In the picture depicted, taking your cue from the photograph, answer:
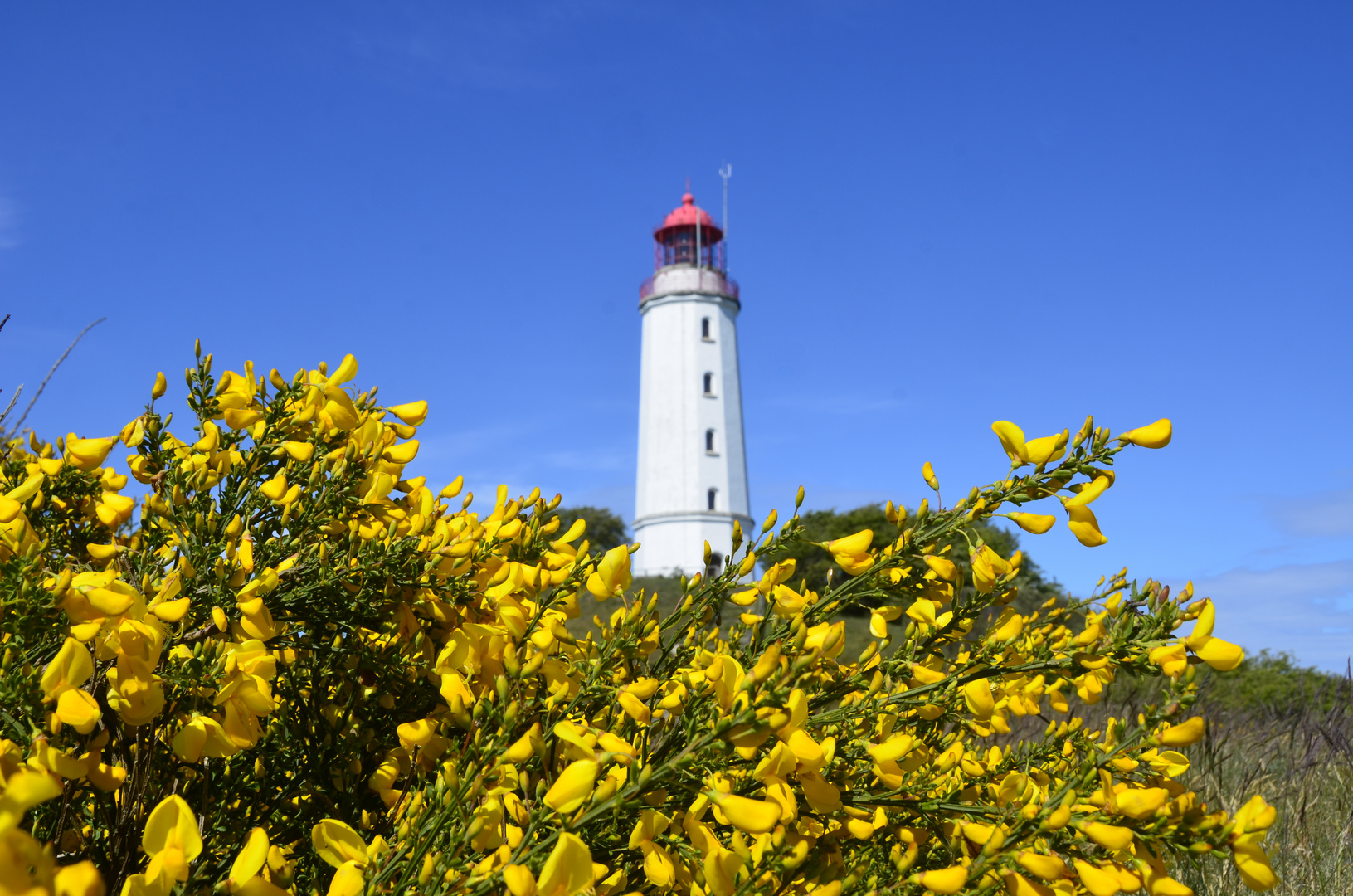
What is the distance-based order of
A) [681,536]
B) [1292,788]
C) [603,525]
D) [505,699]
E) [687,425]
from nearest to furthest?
[505,699] → [1292,788] → [681,536] → [687,425] → [603,525]

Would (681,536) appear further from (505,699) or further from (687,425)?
(505,699)

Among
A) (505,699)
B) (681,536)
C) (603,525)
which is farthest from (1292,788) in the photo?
(603,525)

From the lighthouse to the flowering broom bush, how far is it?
23424mm

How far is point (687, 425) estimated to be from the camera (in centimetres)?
2614

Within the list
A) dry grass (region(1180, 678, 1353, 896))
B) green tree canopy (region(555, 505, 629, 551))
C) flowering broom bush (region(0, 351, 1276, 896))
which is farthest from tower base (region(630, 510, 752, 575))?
flowering broom bush (region(0, 351, 1276, 896))

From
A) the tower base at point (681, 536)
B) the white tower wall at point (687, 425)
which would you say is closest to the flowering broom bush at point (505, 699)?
the white tower wall at point (687, 425)

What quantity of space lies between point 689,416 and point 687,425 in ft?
0.76

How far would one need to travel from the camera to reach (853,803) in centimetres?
159

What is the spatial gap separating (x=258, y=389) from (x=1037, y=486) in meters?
1.48

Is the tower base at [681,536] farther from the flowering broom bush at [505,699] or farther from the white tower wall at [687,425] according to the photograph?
the flowering broom bush at [505,699]

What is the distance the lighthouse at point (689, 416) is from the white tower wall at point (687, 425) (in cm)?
2

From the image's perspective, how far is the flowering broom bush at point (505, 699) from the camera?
120cm

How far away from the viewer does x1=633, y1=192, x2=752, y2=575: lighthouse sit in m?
25.9

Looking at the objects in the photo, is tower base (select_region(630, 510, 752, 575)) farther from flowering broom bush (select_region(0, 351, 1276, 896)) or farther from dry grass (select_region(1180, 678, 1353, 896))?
flowering broom bush (select_region(0, 351, 1276, 896))
